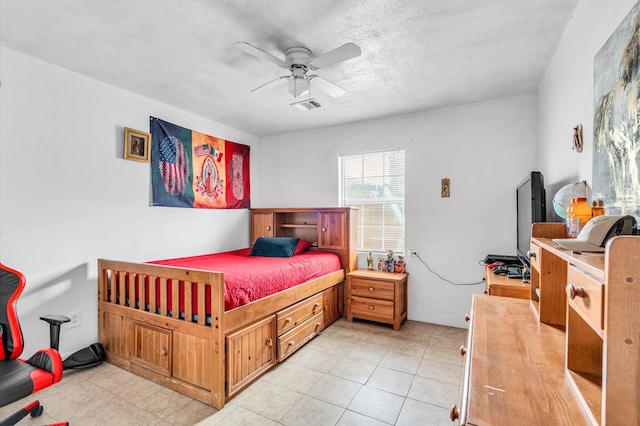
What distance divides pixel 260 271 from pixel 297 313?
633mm

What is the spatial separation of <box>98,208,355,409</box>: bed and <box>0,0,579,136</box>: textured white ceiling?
5.50 ft

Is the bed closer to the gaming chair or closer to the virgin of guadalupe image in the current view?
the gaming chair

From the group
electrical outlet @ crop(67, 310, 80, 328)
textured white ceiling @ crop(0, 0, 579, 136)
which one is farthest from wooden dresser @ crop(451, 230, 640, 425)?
electrical outlet @ crop(67, 310, 80, 328)

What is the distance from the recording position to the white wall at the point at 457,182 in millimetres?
3305

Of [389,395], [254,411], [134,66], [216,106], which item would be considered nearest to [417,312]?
[389,395]

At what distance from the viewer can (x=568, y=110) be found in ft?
6.61

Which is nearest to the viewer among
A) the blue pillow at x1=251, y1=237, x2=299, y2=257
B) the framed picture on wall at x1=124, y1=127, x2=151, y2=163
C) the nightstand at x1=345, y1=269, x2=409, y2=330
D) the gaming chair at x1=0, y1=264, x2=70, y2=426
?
the gaming chair at x1=0, y1=264, x2=70, y2=426

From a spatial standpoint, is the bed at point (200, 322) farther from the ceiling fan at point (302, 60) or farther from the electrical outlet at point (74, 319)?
the ceiling fan at point (302, 60)

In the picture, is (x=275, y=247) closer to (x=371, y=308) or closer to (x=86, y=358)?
(x=371, y=308)

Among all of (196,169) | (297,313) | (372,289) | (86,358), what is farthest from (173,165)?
(372,289)

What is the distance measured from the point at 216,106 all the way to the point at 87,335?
8.66 ft

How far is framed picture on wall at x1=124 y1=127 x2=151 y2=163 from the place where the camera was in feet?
9.89

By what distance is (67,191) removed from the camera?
262 centimetres

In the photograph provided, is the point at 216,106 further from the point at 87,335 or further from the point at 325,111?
the point at 87,335
